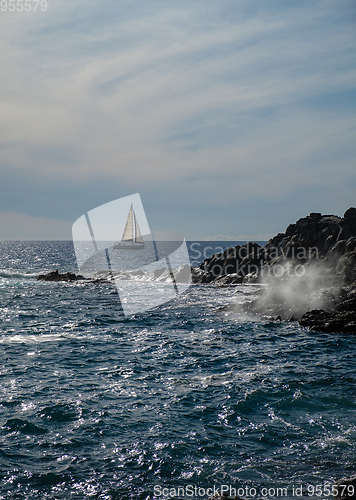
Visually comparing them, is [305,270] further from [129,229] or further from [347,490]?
[129,229]

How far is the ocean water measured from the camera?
9.65m

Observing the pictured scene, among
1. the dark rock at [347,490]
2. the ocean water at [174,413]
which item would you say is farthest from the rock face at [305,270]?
the dark rock at [347,490]

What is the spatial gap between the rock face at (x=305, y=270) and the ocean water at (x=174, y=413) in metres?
3.52

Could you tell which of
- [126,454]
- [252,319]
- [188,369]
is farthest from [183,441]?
[252,319]

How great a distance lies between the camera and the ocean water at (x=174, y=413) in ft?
31.7

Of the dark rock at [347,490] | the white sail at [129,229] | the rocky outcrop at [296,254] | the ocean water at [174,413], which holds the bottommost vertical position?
the ocean water at [174,413]

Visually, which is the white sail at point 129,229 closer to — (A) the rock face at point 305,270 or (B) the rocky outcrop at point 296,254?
(B) the rocky outcrop at point 296,254

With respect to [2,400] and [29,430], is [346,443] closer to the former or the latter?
[29,430]

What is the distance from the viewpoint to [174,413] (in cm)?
1348

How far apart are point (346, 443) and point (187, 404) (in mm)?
5618

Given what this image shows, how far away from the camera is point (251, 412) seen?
13.7 m

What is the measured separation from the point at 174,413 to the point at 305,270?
34.7 meters

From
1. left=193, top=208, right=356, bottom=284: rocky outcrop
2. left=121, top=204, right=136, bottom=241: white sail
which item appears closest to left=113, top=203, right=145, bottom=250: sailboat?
left=121, top=204, right=136, bottom=241: white sail

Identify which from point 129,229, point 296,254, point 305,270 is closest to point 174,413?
point 305,270
